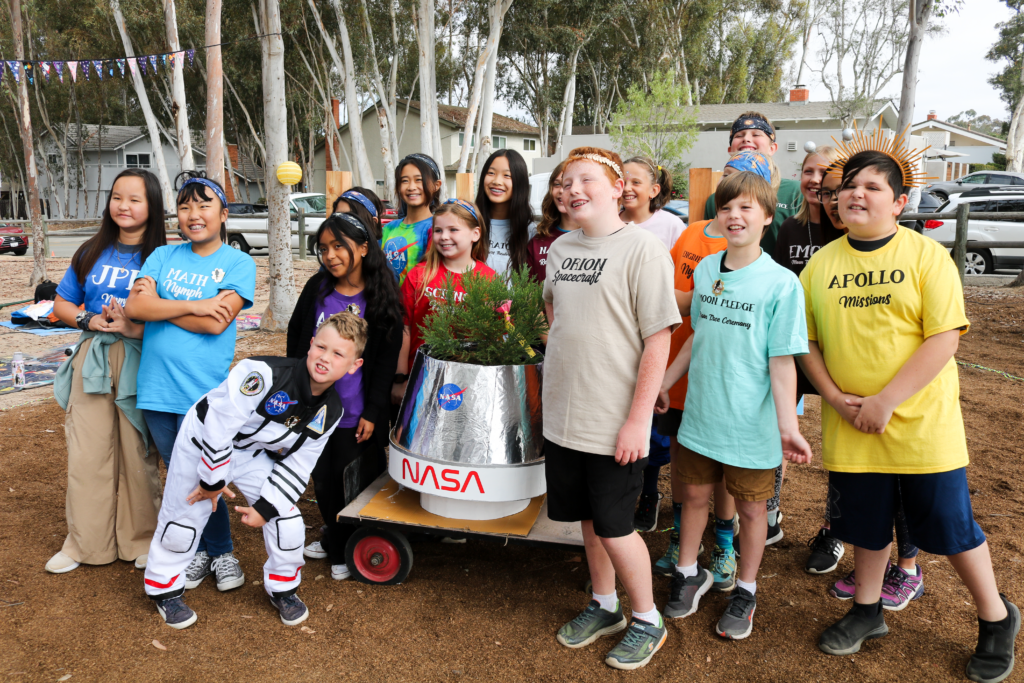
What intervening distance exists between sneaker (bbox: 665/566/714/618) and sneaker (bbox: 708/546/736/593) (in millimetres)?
162

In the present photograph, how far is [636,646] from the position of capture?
2.80 m

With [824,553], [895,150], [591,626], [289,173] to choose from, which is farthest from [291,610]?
Answer: [289,173]

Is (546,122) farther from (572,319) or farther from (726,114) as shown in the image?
(572,319)

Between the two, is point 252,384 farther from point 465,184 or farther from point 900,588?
point 465,184

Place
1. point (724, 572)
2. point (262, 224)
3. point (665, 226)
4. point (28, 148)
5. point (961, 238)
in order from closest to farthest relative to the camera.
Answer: point (724, 572) < point (665, 226) < point (961, 238) < point (28, 148) < point (262, 224)

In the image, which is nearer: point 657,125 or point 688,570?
point 688,570

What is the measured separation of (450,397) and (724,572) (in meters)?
1.52

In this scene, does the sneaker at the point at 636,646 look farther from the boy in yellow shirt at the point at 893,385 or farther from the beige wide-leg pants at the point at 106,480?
the beige wide-leg pants at the point at 106,480

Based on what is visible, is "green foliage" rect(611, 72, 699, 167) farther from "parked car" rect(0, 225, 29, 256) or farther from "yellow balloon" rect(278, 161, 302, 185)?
"yellow balloon" rect(278, 161, 302, 185)

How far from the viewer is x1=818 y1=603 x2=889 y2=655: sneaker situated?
285cm

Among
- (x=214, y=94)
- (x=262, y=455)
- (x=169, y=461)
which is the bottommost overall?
(x=169, y=461)

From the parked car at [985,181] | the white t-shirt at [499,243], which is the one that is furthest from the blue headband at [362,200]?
the parked car at [985,181]

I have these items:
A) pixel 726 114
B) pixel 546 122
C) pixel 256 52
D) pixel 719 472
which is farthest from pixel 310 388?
pixel 726 114

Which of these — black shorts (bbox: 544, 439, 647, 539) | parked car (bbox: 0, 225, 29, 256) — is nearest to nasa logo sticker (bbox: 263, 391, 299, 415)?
black shorts (bbox: 544, 439, 647, 539)
